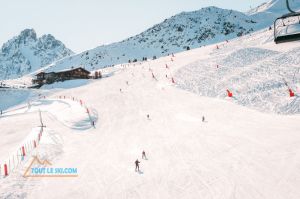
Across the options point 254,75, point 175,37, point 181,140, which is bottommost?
point 181,140

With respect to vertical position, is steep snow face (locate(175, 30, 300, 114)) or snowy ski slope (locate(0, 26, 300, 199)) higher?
steep snow face (locate(175, 30, 300, 114))

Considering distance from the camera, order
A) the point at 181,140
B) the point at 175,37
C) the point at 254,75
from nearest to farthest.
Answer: the point at 181,140, the point at 254,75, the point at 175,37

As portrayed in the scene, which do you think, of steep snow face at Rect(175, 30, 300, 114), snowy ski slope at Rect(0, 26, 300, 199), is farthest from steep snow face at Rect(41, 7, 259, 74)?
snowy ski slope at Rect(0, 26, 300, 199)

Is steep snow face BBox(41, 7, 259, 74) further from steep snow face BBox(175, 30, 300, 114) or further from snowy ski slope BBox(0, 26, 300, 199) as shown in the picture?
snowy ski slope BBox(0, 26, 300, 199)

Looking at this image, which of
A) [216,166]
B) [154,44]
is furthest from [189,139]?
[154,44]

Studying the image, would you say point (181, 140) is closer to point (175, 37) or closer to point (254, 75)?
point (254, 75)

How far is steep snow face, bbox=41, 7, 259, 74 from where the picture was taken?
421 ft

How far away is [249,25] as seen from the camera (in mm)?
139500

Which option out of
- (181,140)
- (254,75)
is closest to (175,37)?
(254,75)

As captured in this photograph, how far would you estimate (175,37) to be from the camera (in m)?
141

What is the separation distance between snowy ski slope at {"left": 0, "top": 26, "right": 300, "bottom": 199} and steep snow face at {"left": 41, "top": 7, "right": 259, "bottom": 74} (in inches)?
3040

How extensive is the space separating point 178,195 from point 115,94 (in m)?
33.2

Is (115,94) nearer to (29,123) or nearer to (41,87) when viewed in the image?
(29,123)

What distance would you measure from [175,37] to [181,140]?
118 meters
